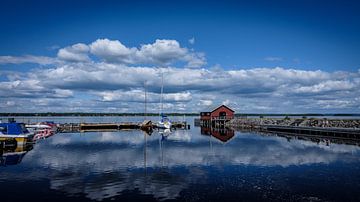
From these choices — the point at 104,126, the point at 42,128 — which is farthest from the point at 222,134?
the point at 42,128

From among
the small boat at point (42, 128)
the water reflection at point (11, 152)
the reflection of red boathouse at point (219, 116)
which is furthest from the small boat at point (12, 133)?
the reflection of red boathouse at point (219, 116)

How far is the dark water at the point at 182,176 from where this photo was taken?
19.9 m

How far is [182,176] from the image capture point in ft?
84.8

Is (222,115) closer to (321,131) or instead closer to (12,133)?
(321,131)

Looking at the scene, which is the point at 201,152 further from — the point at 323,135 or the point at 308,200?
the point at 323,135

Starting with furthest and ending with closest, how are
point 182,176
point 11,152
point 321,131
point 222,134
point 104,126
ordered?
1. point 104,126
2. point 222,134
3. point 321,131
4. point 11,152
5. point 182,176

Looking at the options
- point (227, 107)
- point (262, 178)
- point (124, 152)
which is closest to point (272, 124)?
point (227, 107)

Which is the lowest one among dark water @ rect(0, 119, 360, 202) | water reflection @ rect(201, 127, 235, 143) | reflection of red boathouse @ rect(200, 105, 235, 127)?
dark water @ rect(0, 119, 360, 202)

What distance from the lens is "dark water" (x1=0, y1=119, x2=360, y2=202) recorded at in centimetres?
1988

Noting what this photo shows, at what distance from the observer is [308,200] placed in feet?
61.6

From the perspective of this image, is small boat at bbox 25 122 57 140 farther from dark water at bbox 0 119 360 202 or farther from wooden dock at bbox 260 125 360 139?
wooden dock at bbox 260 125 360 139

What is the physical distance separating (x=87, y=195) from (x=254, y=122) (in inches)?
3078

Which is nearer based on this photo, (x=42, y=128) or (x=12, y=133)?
(x=12, y=133)

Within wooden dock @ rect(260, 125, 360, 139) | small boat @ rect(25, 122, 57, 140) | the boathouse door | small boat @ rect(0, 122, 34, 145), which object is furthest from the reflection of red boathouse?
small boat @ rect(0, 122, 34, 145)
